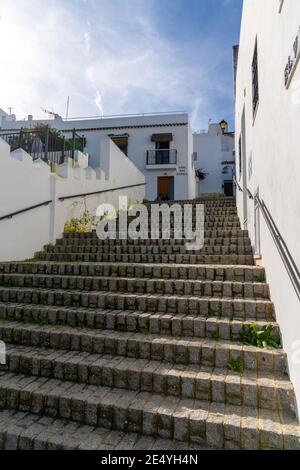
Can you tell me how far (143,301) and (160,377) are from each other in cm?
110

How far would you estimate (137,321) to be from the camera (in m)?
3.27

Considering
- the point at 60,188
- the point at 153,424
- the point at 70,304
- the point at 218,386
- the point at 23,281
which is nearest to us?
the point at 153,424

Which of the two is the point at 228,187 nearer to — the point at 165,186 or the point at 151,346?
the point at 165,186

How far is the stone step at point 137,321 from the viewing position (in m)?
3.03

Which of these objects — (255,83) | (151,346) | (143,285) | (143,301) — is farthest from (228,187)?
(151,346)

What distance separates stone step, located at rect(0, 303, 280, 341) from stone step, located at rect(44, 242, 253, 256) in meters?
1.69

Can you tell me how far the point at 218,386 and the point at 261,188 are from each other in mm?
2438

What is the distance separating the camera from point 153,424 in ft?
7.36

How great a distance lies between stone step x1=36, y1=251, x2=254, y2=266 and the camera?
447 centimetres

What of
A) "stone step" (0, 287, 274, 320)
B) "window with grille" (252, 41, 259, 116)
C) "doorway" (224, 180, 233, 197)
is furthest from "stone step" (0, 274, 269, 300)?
"doorway" (224, 180, 233, 197)

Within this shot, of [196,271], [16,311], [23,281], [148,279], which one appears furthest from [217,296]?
[23,281]

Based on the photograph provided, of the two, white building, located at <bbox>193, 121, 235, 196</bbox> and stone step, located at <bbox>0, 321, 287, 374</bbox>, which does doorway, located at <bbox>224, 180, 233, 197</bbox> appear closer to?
white building, located at <bbox>193, 121, 235, 196</bbox>

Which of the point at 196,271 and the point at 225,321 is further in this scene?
the point at 196,271

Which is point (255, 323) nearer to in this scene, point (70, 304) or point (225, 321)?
point (225, 321)
